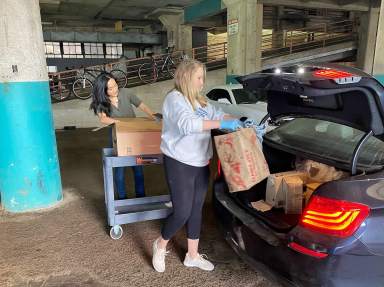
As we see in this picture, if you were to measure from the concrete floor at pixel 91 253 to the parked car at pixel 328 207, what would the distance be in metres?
0.53

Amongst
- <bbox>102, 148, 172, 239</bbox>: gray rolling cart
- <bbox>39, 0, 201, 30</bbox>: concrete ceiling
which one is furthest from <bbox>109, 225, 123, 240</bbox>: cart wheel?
<bbox>39, 0, 201, 30</bbox>: concrete ceiling

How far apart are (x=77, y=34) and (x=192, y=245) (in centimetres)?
1657

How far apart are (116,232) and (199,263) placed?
88 cm

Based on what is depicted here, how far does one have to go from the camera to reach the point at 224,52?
49.2 feet

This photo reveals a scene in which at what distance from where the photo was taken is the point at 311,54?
1374 cm

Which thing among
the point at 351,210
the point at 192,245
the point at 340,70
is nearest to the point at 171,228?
the point at 192,245

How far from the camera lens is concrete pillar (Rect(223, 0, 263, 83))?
9.66 m

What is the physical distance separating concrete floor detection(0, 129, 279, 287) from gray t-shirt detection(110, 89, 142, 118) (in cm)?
110

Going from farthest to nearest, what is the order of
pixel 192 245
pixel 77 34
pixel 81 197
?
pixel 77 34, pixel 81 197, pixel 192 245

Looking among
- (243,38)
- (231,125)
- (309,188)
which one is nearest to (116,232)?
(231,125)

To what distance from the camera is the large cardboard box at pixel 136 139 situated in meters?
2.84

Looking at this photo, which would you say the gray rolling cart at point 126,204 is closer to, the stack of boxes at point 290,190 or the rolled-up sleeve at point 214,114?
the rolled-up sleeve at point 214,114

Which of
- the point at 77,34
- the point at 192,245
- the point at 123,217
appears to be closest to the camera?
the point at 192,245

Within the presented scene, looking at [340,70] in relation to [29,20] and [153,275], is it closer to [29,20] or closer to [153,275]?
[153,275]
